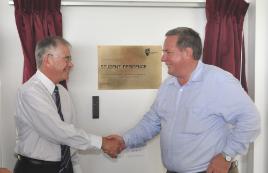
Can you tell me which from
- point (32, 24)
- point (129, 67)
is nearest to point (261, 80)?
point (129, 67)

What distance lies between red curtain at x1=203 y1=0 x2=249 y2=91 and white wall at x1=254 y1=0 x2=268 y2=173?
0.39ft

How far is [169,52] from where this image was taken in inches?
78.0

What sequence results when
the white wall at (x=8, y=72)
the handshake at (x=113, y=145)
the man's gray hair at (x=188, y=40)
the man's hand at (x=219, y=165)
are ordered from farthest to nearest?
the white wall at (x=8, y=72), the handshake at (x=113, y=145), the man's gray hair at (x=188, y=40), the man's hand at (x=219, y=165)

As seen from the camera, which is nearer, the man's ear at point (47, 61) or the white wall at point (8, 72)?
the man's ear at point (47, 61)

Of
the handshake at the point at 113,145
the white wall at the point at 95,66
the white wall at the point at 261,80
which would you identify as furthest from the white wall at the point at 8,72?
the white wall at the point at 261,80

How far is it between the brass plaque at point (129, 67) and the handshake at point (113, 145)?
44 centimetres

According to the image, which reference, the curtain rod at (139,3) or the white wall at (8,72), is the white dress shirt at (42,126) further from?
the curtain rod at (139,3)

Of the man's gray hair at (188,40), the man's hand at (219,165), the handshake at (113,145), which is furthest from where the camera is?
the handshake at (113,145)

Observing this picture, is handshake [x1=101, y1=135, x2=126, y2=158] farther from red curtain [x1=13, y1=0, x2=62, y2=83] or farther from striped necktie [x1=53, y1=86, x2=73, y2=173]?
red curtain [x1=13, y1=0, x2=62, y2=83]

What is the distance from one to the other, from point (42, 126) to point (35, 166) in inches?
9.9

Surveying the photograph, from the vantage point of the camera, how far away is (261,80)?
2541 millimetres

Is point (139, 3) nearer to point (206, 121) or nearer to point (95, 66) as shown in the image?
point (95, 66)

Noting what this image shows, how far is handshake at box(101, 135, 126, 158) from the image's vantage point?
2219 millimetres

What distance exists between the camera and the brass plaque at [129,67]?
251 cm
